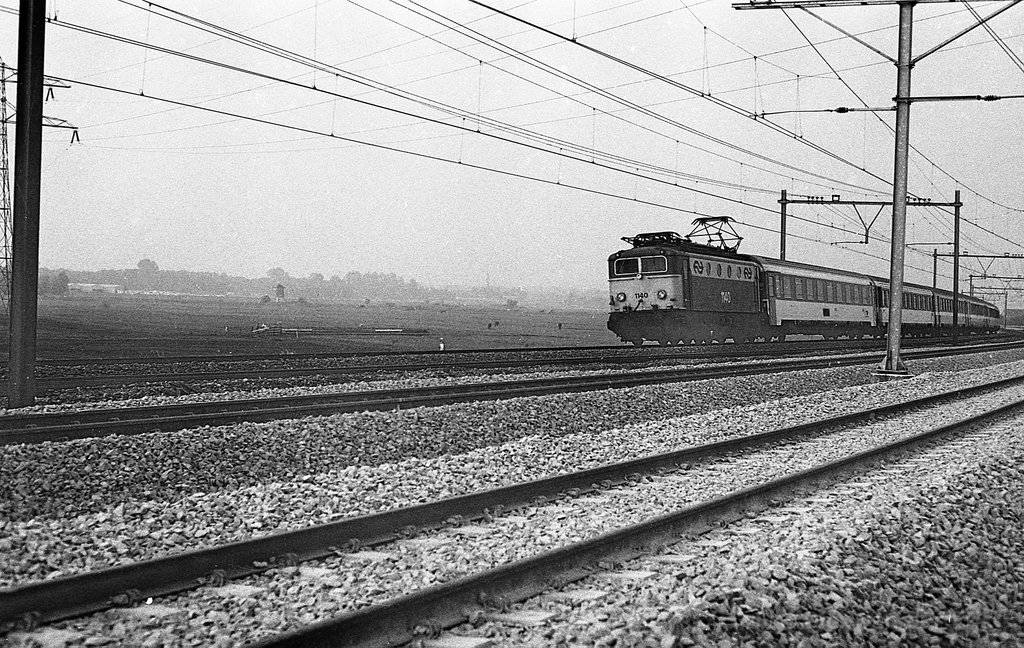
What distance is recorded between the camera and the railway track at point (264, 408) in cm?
978

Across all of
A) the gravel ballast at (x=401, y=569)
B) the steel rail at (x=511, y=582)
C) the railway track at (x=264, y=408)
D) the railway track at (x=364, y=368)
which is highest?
the railway track at (x=364, y=368)

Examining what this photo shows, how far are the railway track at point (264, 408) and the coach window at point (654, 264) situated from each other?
975 centimetres

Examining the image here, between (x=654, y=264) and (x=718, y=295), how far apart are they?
343cm

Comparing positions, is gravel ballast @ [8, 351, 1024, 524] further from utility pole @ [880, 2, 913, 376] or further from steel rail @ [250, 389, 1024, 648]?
utility pole @ [880, 2, 913, 376]

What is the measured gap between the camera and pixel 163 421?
10.2 m

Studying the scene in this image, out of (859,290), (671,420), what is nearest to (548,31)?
(671,420)

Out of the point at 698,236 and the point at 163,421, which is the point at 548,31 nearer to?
the point at 163,421

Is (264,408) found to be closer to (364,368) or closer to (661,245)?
(364,368)

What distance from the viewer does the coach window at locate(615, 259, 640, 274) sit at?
29.0m

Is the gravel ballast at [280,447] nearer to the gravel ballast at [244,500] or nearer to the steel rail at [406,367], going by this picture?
the gravel ballast at [244,500]

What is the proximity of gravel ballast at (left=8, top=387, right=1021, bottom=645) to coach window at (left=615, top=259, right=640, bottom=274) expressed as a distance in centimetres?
1975

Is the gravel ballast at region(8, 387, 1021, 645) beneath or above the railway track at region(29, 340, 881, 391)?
beneath

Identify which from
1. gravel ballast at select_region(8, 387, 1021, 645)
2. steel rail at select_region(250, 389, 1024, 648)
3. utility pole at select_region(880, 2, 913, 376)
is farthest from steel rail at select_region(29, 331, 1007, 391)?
steel rail at select_region(250, 389, 1024, 648)

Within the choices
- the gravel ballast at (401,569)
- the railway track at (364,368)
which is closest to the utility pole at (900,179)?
the railway track at (364,368)
